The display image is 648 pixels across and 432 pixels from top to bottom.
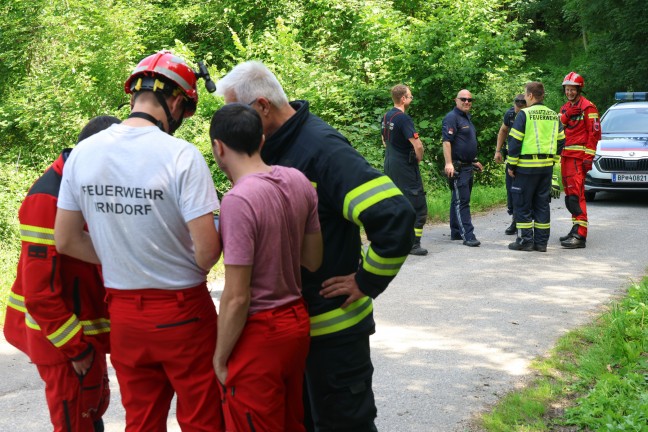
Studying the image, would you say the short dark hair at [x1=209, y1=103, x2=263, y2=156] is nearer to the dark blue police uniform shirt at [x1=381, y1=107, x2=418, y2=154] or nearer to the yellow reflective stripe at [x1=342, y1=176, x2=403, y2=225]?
the yellow reflective stripe at [x1=342, y1=176, x2=403, y2=225]

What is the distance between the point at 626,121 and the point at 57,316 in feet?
48.4

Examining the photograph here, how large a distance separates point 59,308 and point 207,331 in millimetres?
683

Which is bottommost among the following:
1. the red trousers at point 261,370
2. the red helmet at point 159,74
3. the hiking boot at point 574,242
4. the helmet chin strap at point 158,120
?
the hiking boot at point 574,242

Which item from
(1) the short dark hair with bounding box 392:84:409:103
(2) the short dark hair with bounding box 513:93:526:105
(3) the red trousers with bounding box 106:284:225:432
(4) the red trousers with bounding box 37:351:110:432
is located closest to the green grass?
(3) the red trousers with bounding box 106:284:225:432

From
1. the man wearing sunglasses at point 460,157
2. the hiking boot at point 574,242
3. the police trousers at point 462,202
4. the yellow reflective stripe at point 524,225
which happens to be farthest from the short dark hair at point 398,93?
the hiking boot at point 574,242

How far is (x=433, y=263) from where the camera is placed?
958 cm

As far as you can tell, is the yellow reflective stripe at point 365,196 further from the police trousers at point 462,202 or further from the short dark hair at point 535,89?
the police trousers at point 462,202

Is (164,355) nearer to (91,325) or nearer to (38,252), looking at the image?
(91,325)

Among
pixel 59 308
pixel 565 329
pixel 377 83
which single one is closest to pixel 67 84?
pixel 377 83

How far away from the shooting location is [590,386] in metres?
5.24

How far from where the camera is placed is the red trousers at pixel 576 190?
1059cm

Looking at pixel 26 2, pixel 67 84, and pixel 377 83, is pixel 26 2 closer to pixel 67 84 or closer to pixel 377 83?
pixel 67 84

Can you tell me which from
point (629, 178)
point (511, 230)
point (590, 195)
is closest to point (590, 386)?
point (511, 230)

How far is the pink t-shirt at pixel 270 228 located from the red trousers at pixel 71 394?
0.96 metres
